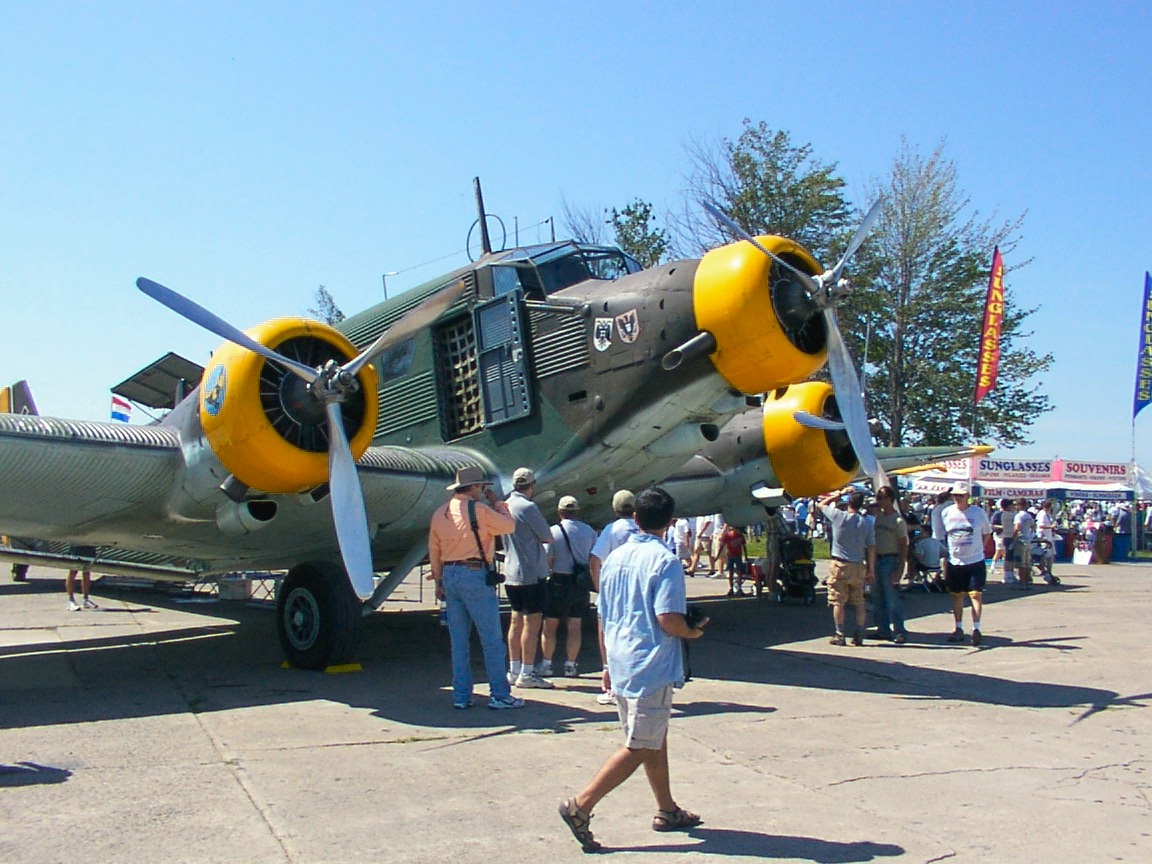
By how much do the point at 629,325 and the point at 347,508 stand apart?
3081 millimetres

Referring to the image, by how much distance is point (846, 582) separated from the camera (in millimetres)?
10703

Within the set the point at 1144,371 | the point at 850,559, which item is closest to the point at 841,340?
the point at 850,559

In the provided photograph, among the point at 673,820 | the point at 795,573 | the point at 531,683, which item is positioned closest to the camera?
the point at 673,820

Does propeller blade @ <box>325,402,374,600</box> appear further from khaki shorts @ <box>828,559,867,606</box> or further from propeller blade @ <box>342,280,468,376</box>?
khaki shorts @ <box>828,559,867,606</box>

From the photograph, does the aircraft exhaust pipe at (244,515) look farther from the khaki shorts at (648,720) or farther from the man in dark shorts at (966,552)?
the man in dark shorts at (966,552)

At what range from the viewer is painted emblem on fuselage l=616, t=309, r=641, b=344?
9.55 metres

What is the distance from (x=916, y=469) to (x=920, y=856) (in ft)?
42.6

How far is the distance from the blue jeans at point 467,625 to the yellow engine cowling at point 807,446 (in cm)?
636

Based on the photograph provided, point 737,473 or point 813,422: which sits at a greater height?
point 813,422

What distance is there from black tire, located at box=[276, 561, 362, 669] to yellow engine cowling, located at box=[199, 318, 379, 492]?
1.17 metres

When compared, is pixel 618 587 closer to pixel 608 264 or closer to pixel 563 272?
pixel 563 272

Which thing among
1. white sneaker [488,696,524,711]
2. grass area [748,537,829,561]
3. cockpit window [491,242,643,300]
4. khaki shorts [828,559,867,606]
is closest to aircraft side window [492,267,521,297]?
cockpit window [491,242,643,300]

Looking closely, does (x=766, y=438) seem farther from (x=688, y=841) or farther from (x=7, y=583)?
(x=7, y=583)

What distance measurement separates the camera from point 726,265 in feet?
29.0
